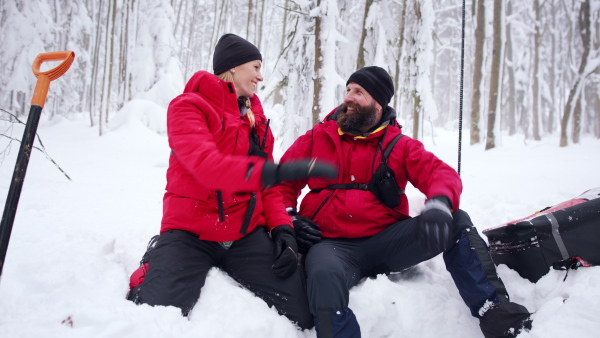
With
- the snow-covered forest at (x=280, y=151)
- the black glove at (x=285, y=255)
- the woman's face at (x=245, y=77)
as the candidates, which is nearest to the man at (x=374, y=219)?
the black glove at (x=285, y=255)

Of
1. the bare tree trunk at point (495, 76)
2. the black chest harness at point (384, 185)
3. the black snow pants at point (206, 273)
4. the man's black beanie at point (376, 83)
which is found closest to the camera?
the black snow pants at point (206, 273)

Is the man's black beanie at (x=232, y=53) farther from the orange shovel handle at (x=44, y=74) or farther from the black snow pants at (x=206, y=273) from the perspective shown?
the black snow pants at (x=206, y=273)

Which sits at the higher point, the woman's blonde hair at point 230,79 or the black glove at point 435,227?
the woman's blonde hair at point 230,79

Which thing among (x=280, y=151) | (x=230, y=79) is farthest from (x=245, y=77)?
(x=280, y=151)

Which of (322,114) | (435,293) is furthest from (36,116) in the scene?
(322,114)

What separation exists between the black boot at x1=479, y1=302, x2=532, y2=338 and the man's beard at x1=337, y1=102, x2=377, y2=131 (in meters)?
1.59

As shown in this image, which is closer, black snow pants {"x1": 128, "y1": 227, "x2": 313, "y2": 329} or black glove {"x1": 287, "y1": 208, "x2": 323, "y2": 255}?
black snow pants {"x1": 128, "y1": 227, "x2": 313, "y2": 329}

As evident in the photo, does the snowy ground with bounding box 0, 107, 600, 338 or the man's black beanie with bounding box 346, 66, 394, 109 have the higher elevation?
the man's black beanie with bounding box 346, 66, 394, 109

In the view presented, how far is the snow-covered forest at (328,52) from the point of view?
258 inches

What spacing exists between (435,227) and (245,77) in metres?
1.70

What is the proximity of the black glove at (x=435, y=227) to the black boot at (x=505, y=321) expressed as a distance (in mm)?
464

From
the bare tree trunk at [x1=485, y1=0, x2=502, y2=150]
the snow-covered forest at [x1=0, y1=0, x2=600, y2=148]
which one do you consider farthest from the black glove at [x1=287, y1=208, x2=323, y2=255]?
the bare tree trunk at [x1=485, y1=0, x2=502, y2=150]

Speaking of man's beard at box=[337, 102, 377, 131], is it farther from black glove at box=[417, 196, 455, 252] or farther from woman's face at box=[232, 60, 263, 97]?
black glove at box=[417, 196, 455, 252]

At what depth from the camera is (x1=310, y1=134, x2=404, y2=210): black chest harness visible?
8.76 feet
